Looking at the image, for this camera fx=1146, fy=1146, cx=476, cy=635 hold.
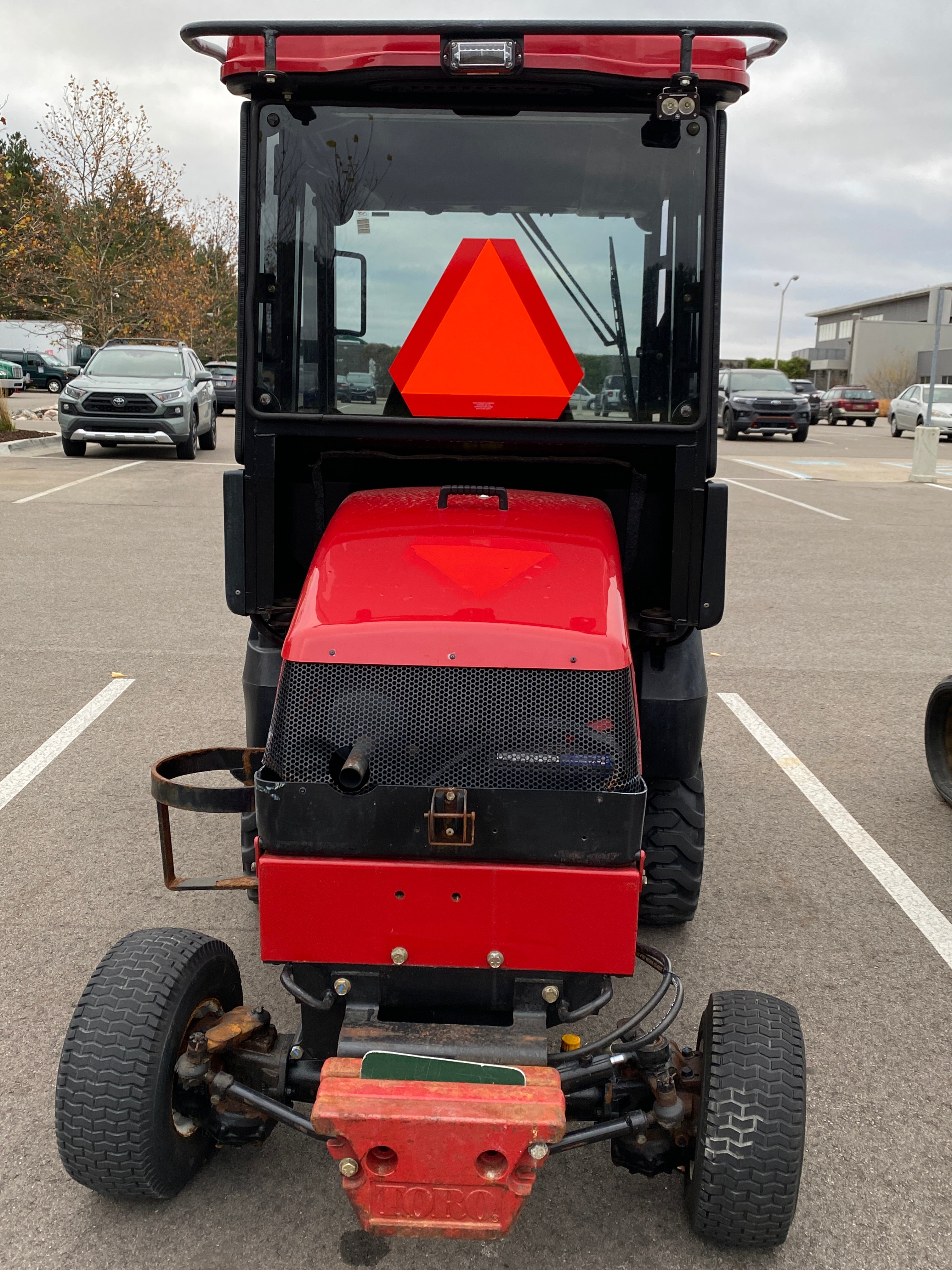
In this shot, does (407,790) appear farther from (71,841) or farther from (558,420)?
(71,841)

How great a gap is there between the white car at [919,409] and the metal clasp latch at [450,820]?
2951cm

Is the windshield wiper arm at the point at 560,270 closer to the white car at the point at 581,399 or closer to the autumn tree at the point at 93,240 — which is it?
the white car at the point at 581,399

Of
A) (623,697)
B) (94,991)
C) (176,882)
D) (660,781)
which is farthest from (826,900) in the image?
(94,991)

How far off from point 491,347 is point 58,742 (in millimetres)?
3687

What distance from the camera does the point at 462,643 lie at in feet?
8.18

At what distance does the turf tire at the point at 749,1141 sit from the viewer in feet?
7.96

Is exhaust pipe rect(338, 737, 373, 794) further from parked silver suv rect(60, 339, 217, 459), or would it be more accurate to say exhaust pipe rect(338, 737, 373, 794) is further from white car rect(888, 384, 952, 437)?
white car rect(888, 384, 952, 437)

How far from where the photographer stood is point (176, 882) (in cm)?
296

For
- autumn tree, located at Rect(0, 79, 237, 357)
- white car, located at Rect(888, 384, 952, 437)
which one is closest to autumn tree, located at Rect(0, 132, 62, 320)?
autumn tree, located at Rect(0, 79, 237, 357)

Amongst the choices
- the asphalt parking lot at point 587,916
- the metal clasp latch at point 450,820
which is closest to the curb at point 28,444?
the asphalt parking lot at point 587,916

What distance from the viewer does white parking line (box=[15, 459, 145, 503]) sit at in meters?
14.1

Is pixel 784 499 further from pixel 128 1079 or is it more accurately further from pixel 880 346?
pixel 880 346

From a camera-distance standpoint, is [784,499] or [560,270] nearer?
[560,270]

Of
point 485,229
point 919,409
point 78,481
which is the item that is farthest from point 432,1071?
point 919,409
